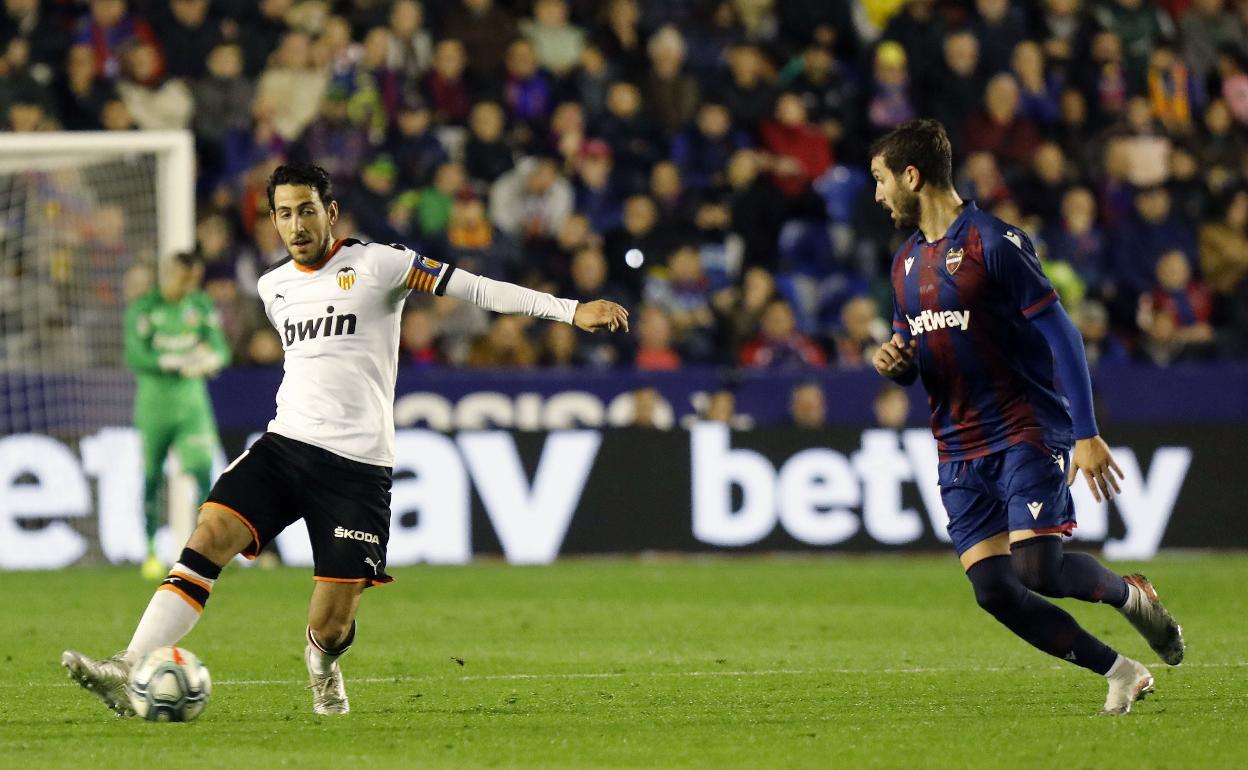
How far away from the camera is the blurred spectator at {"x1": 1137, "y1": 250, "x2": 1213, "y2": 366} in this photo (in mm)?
16969

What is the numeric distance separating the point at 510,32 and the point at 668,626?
9190mm

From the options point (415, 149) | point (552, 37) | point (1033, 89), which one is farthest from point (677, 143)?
point (1033, 89)

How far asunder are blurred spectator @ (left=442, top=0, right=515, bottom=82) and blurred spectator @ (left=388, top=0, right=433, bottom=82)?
34 centimetres

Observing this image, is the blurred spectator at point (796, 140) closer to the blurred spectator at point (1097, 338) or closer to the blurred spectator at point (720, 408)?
the blurred spectator at point (1097, 338)

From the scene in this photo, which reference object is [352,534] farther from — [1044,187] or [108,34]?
[1044,187]

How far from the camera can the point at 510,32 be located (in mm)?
18500

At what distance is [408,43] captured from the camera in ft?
59.0

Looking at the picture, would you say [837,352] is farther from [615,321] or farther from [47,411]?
[615,321]

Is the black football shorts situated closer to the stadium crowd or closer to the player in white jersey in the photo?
the player in white jersey

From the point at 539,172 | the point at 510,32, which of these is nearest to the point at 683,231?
the point at 539,172

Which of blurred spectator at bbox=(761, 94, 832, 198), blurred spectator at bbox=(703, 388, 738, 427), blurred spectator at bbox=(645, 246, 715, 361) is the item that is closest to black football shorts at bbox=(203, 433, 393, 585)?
blurred spectator at bbox=(703, 388, 738, 427)

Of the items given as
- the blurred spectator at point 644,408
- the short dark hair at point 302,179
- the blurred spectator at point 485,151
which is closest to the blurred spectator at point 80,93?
the blurred spectator at point 485,151

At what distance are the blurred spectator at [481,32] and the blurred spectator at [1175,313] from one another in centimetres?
619

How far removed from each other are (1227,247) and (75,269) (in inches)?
399
